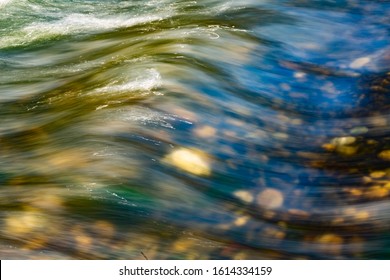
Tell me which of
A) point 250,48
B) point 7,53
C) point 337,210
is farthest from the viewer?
point 7,53

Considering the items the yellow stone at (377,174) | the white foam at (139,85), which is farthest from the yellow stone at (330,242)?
the white foam at (139,85)

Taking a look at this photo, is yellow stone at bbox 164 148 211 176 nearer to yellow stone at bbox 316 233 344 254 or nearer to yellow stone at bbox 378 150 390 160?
yellow stone at bbox 316 233 344 254

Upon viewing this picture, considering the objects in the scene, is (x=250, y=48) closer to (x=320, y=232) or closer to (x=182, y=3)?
(x=182, y=3)

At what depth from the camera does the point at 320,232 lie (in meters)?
4.13

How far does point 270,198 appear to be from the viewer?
438 cm

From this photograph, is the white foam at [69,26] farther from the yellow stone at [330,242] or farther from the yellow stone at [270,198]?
the yellow stone at [330,242]

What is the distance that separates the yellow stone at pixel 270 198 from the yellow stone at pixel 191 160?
420 mm

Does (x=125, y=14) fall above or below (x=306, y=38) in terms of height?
above

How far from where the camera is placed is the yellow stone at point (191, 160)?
4.57 metres

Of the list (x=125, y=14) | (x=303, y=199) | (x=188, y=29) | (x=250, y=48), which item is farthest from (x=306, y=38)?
(x=303, y=199)

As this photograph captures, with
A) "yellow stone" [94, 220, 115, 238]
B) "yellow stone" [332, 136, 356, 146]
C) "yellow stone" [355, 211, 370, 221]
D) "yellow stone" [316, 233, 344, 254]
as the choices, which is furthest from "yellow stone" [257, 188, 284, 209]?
"yellow stone" [94, 220, 115, 238]

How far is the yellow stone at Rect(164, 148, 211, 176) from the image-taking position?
15.0 ft

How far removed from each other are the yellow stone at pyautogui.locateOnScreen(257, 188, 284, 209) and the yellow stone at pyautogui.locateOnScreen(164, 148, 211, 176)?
42 cm

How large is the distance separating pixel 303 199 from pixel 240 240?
58 centimetres
